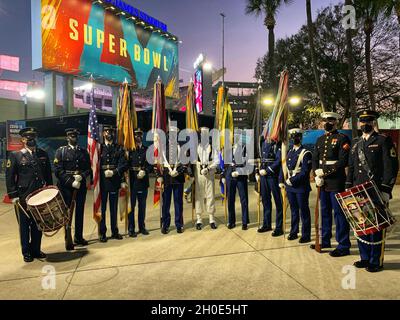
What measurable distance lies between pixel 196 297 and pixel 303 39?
24.7 metres

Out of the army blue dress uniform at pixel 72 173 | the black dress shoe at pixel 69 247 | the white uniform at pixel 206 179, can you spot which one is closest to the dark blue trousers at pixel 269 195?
the white uniform at pixel 206 179

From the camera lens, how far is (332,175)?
5281mm

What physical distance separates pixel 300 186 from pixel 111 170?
3369 mm

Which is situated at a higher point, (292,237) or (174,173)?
(174,173)

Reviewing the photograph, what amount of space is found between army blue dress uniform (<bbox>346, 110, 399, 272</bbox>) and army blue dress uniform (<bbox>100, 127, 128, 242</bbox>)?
397cm

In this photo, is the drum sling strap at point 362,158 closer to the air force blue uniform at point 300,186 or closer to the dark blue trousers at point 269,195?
the air force blue uniform at point 300,186

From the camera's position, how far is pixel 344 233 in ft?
16.9

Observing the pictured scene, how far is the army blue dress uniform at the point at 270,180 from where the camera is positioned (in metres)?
6.53

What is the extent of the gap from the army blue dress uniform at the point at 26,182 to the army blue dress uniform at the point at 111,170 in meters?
1.18

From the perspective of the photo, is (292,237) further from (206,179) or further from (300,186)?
(206,179)

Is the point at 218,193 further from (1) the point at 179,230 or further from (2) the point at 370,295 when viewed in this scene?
(2) the point at 370,295

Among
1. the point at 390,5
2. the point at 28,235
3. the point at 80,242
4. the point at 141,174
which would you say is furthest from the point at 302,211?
the point at 390,5

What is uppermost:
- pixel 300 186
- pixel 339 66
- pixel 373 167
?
pixel 339 66
